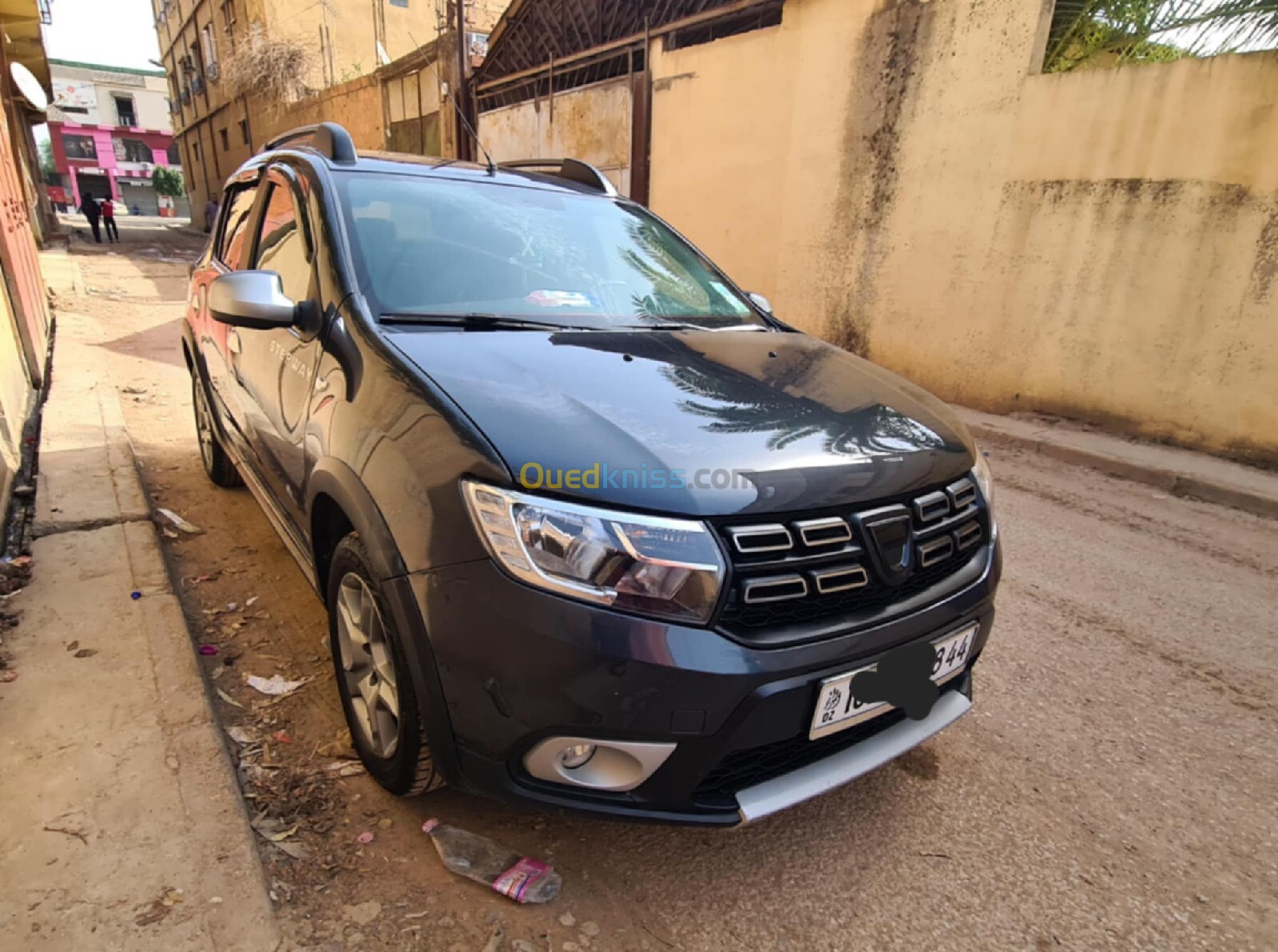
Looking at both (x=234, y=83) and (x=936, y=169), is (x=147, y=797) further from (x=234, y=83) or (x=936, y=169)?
(x=234, y=83)

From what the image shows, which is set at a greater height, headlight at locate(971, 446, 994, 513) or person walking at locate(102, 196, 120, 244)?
person walking at locate(102, 196, 120, 244)

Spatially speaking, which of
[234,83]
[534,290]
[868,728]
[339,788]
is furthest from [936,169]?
[234,83]

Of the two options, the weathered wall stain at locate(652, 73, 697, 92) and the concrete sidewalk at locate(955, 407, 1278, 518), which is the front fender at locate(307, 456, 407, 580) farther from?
the weathered wall stain at locate(652, 73, 697, 92)

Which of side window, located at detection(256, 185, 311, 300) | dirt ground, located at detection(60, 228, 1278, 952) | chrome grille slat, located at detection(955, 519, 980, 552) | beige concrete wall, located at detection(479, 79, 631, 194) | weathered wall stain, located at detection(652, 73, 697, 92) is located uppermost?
weathered wall stain, located at detection(652, 73, 697, 92)

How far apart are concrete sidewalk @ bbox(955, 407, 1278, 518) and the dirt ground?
1897 mm

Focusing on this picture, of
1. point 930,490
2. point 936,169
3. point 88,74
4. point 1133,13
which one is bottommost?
point 930,490

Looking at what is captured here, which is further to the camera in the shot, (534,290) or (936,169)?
(936,169)

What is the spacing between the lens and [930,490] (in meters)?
1.75

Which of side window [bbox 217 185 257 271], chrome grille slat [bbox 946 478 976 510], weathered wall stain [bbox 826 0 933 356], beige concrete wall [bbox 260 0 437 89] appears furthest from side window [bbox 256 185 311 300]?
beige concrete wall [bbox 260 0 437 89]

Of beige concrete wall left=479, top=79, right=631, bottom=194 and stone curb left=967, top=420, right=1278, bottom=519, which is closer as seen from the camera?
stone curb left=967, top=420, right=1278, bottom=519

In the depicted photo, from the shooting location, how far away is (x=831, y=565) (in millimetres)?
1521

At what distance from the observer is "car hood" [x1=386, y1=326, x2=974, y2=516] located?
4.77ft

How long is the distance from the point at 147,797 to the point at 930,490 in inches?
83.2

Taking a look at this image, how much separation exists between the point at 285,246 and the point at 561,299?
3.62 ft
